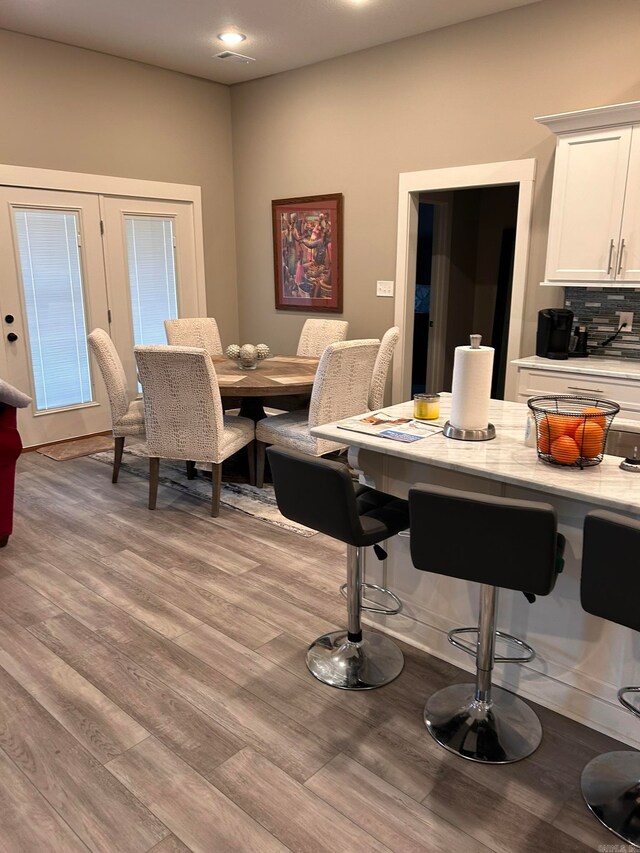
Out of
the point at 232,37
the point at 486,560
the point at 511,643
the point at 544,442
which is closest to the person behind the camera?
the point at 486,560

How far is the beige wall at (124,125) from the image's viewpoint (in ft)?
15.5

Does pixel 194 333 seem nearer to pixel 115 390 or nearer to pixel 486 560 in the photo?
pixel 115 390

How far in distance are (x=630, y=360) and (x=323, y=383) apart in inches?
75.5

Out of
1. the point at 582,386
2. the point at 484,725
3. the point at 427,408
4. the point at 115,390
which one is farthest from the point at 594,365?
the point at 115,390

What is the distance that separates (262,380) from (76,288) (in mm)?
2112

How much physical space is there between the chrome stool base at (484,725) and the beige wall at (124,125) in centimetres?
471

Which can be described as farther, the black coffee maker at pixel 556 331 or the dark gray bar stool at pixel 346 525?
the black coffee maker at pixel 556 331

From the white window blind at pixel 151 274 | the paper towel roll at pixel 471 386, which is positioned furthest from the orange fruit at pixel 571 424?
the white window blind at pixel 151 274

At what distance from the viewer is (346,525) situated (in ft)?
6.58

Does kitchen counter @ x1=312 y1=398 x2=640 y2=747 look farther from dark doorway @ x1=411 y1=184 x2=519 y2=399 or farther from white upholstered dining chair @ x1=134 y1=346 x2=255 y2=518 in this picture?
dark doorway @ x1=411 y1=184 x2=519 y2=399

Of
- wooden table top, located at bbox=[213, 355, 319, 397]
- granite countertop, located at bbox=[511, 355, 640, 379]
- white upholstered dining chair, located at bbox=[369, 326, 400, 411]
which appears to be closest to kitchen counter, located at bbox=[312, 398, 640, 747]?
granite countertop, located at bbox=[511, 355, 640, 379]

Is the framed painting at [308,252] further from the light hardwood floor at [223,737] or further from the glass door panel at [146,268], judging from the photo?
the light hardwood floor at [223,737]

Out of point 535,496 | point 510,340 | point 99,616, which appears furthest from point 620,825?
point 510,340

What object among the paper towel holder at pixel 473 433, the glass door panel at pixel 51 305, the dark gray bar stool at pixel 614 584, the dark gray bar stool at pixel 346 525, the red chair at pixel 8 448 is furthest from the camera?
the glass door panel at pixel 51 305
